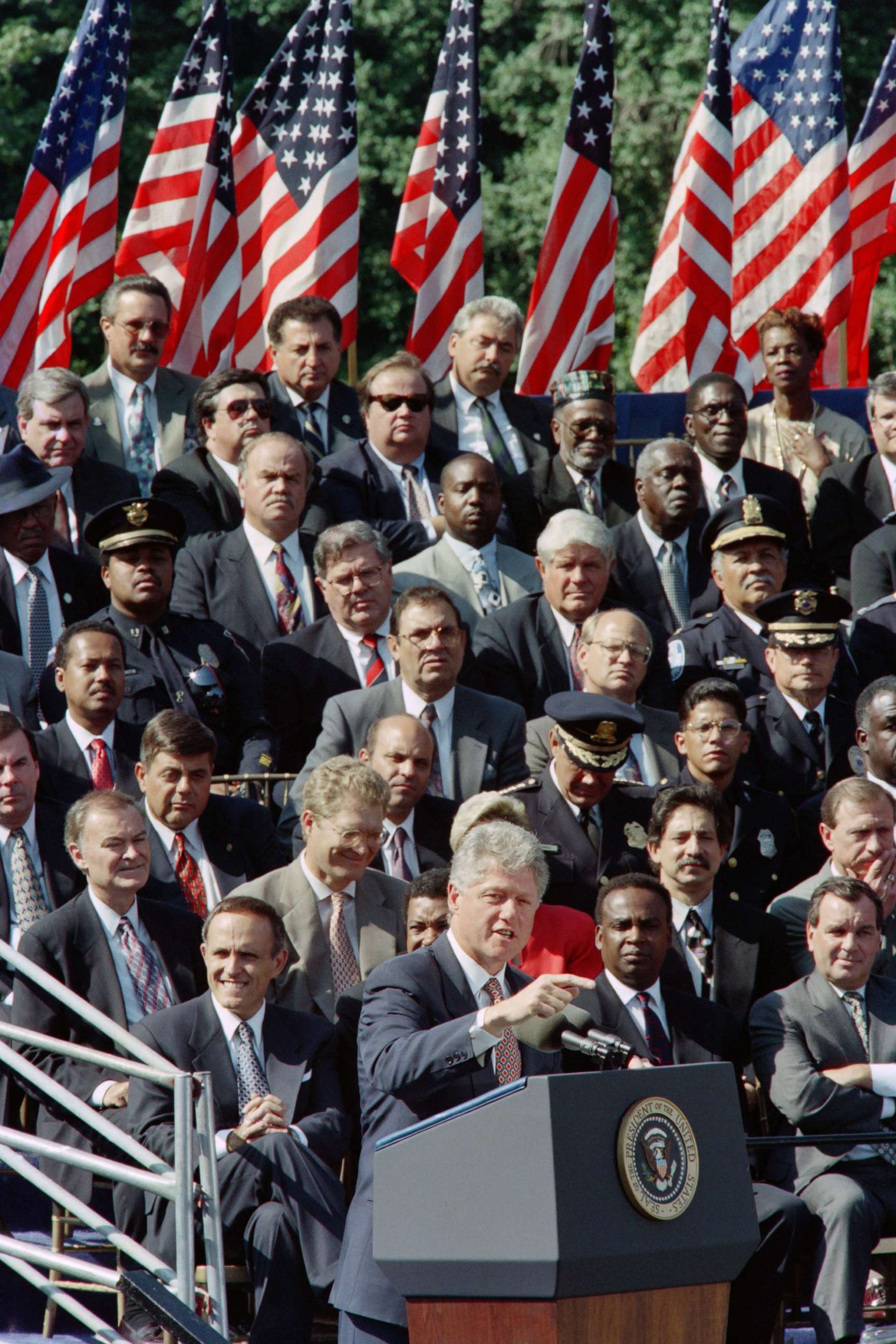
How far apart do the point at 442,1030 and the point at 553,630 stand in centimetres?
374

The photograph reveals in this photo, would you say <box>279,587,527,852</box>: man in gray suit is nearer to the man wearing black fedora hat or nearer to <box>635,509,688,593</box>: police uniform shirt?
the man wearing black fedora hat

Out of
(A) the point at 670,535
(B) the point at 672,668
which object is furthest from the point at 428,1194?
(A) the point at 670,535

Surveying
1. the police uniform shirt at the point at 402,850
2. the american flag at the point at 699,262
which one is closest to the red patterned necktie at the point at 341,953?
the police uniform shirt at the point at 402,850

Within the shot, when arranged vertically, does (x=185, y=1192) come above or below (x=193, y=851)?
below

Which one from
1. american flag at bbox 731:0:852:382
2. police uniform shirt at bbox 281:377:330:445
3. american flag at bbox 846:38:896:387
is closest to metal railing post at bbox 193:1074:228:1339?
police uniform shirt at bbox 281:377:330:445

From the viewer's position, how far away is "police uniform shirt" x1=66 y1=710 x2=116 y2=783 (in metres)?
6.48

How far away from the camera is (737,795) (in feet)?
22.6

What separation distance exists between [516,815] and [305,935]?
73cm

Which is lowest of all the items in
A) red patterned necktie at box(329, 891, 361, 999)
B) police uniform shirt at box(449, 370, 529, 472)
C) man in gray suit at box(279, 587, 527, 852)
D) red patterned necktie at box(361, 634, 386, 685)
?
red patterned necktie at box(329, 891, 361, 999)

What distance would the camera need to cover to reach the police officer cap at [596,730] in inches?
254

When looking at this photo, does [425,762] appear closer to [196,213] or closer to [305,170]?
[196,213]

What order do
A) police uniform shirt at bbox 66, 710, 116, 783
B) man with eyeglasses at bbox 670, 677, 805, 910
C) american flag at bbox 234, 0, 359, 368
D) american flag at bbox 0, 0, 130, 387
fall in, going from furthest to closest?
american flag at bbox 234, 0, 359, 368 → american flag at bbox 0, 0, 130, 387 → man with eyeglasses at bbox 670, 677, 805, 910 → police uniform shirt at bbox 66, 710, 116, 783

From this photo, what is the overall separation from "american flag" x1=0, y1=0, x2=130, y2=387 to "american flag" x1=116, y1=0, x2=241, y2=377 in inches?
8.7

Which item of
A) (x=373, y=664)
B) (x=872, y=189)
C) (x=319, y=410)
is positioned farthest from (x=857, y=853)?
(x=872, y=189)
